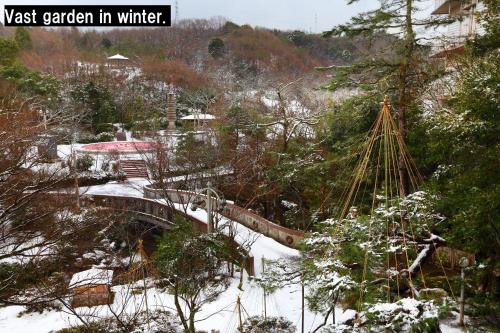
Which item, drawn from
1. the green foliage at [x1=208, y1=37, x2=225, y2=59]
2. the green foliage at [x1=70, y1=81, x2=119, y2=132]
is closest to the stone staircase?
the green foliage at [x1=70, y1=81, x2=119, y2=132]

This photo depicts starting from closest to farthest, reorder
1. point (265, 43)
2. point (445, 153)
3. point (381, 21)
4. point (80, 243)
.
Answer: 1. point (445, 153)
2. point (381, 21)
3. point (80, 243)
4. point (265, 43)

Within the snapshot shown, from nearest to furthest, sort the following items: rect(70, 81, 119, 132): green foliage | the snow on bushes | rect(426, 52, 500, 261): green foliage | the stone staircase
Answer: rect(426, 52, 500, 261): green foliage, the snow on bushes, the stone staircase, rect(70, 81, 119, 132): green foliage

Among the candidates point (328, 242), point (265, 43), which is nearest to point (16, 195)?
point (328, 242)

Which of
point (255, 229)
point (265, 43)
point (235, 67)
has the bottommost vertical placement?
point (255, 229)

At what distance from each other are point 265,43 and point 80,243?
45530 mm

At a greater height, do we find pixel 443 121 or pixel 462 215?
pixel 443 121

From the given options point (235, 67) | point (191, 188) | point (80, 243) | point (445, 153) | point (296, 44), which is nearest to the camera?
point (445, 153)

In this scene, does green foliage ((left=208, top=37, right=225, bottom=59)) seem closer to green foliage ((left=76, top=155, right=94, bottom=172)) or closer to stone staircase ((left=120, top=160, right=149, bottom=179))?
stone staircase ((left=120, top=160, right=149, bottom=179))

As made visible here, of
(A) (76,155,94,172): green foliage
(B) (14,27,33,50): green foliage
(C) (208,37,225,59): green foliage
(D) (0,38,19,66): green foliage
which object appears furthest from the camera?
(C) (208,37,225,59): green foliage

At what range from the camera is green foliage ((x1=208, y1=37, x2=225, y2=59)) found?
49.5 meters

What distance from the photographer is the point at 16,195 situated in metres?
6.12

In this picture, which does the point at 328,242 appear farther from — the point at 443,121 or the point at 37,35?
the point at 37,35

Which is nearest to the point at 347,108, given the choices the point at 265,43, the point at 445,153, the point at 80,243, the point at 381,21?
the point at 381,21

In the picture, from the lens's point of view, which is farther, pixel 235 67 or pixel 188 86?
pixel 235 67
